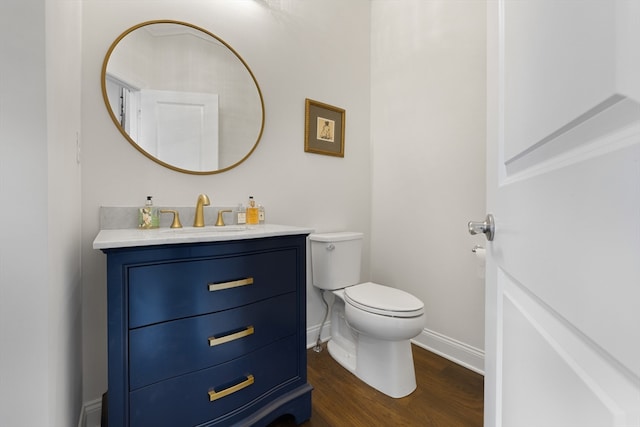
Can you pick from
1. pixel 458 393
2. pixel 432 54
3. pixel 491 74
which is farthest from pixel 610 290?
pixel 432 54

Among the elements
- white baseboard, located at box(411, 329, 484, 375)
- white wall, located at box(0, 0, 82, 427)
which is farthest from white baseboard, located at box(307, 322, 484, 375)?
white wall, located at box(0, 0, 82, 427)

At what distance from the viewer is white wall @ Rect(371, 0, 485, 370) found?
167 cm

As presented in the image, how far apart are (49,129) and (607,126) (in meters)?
0.99

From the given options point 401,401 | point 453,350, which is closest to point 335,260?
point 401,401

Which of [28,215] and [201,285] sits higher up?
[28,215]

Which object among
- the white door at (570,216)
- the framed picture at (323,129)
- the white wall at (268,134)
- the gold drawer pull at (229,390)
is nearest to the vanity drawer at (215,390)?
the gold drawer pull at (229,390)

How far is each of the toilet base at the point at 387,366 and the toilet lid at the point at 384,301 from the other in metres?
0.21

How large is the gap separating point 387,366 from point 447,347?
1.92ft

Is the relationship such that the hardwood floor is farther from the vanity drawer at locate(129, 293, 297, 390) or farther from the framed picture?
the framed picture

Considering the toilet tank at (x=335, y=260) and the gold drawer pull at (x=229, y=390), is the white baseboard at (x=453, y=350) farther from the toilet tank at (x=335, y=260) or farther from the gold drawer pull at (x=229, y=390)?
the gold drawer pull at (x=229, y=390)

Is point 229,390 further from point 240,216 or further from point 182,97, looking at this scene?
point 182,97

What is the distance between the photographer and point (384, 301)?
1479mm

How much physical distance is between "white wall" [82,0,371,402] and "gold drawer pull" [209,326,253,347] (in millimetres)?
643

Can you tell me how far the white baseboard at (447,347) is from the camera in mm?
1642
